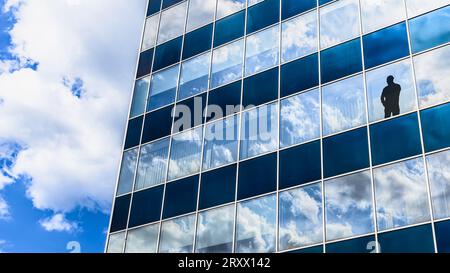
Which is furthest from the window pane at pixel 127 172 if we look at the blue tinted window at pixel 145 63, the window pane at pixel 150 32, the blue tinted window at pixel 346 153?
the blue tinted window at pixel 346 153

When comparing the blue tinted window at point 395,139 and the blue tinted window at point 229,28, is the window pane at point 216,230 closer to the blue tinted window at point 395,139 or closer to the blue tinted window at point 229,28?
the blue tinted window at point 395,139

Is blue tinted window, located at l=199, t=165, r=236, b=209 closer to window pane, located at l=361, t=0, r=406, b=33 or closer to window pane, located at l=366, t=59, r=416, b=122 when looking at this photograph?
window pane, located at l=366, t=59, r=416, b=122

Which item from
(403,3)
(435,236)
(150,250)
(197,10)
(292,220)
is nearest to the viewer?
(435,236)

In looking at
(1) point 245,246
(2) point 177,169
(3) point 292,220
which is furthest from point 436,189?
(2) point 177,169

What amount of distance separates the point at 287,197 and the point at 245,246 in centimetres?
233

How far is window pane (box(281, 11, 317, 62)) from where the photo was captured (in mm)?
25203

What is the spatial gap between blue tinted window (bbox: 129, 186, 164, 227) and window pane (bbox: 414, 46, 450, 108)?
1124 cm

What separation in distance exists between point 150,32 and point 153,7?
1744 mm

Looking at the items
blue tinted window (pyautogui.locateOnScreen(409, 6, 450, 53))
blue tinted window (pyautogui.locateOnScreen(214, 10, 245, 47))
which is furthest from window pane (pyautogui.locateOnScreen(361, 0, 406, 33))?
blue tinted window (pyautogui.locateOnScreen(214, 10, 245, 47))

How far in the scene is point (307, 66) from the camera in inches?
971

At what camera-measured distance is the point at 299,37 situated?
25750 millimetres

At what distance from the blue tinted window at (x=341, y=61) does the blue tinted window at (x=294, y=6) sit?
2.89m

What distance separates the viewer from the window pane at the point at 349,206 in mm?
19938
